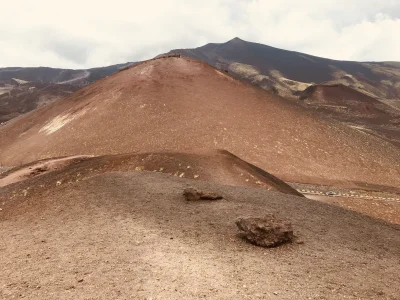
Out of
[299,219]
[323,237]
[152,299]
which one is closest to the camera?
[152,299]

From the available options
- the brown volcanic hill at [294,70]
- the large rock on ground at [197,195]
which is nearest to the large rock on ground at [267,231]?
the large rock on ground at [197,195]

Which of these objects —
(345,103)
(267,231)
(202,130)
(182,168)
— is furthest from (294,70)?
(267,231)

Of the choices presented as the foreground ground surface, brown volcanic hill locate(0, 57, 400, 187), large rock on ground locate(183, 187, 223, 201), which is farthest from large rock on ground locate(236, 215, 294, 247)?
brown volcanic hill locate(0, 57, 400, 187)

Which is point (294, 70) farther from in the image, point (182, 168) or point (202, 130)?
point (182, 168)

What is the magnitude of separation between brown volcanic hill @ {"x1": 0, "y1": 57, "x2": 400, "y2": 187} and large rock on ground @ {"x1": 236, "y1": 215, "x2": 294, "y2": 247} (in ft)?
75.1

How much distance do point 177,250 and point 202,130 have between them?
29.8 m

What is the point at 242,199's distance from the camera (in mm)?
14234

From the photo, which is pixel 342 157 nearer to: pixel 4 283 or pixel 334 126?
pixel 334 126

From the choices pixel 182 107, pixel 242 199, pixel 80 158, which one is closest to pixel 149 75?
pixel 182 107

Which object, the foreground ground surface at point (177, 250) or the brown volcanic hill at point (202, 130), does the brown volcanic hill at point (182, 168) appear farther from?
the brown volcanic hill at point (202, 130)

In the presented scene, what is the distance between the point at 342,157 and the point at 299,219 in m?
28.3

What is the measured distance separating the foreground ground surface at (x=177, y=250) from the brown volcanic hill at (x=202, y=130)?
20336mm

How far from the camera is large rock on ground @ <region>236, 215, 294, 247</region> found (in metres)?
9.79

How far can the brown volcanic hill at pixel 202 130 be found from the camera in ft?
118
